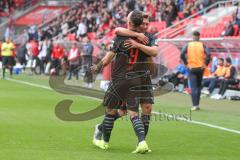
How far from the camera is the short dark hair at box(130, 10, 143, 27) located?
33.2ft

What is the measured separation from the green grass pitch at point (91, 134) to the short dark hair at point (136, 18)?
185cm

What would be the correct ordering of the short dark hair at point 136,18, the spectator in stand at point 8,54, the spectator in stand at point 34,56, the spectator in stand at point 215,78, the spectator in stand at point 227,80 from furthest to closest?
the spectator in stand at point 34,56 < the spectator in stand at point 8,54 < the spectator in stand at point 215,78 < the spectator in stand at point 227,80 < the short dark hair at point 136,18

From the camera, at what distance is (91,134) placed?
1255cm

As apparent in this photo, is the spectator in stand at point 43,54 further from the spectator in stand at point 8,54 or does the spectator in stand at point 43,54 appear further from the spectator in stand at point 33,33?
the spectator in stand at point 8,54

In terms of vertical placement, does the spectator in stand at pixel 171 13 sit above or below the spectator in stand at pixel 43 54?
above

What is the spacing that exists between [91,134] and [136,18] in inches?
122

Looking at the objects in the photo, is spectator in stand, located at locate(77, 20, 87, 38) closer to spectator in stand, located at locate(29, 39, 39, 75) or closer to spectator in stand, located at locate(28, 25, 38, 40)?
spectator in stand, located at locate(29, 39, 39, 75)

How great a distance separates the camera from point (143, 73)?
1047 cm

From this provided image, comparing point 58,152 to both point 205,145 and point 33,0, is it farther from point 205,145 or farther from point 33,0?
point 33,0

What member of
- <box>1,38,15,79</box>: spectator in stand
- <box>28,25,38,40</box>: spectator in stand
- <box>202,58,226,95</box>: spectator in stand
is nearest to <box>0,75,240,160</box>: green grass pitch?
<box>202,58,226,95</box>: spectator in stand

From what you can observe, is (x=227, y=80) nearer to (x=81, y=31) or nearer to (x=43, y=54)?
(x=43, y=54)

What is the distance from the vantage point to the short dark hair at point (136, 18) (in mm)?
10109

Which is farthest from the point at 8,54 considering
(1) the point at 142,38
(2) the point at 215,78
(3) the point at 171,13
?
(1) the point at 142,38

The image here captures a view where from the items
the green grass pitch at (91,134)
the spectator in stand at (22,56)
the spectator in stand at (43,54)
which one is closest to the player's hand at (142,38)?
the green grass pitch at (91,134)
